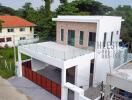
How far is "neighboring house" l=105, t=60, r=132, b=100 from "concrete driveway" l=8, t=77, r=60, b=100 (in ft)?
17.0

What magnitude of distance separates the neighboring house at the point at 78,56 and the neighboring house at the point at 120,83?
85.9 inches

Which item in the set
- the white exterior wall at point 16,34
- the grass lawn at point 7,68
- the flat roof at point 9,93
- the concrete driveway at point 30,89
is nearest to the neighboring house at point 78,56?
the concrete driveway at point 30,89

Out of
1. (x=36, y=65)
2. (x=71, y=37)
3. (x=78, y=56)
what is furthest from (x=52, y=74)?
(x=78, y=56)

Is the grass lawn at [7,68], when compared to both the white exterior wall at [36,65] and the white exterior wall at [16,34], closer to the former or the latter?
the white exterior wall at [36,65]

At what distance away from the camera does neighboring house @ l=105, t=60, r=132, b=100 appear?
10043 millimetres

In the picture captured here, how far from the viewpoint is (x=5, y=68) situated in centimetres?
2075

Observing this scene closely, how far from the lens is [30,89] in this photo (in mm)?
16156

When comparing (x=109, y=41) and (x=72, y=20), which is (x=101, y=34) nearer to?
(x=109, y=41)

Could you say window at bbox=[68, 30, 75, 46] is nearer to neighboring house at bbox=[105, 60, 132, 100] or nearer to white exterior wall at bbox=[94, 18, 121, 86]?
white exterior wall at bbox=[94, 18, 121, 86]

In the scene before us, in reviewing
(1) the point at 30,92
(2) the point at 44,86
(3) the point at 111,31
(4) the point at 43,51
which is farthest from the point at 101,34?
(1) the point at 30,92

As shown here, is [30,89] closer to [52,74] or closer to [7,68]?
[52,74]

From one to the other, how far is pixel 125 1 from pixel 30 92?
42.9m

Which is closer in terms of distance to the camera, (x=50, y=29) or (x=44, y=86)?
(x=44, y=86)

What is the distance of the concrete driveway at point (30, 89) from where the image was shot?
1476cm
